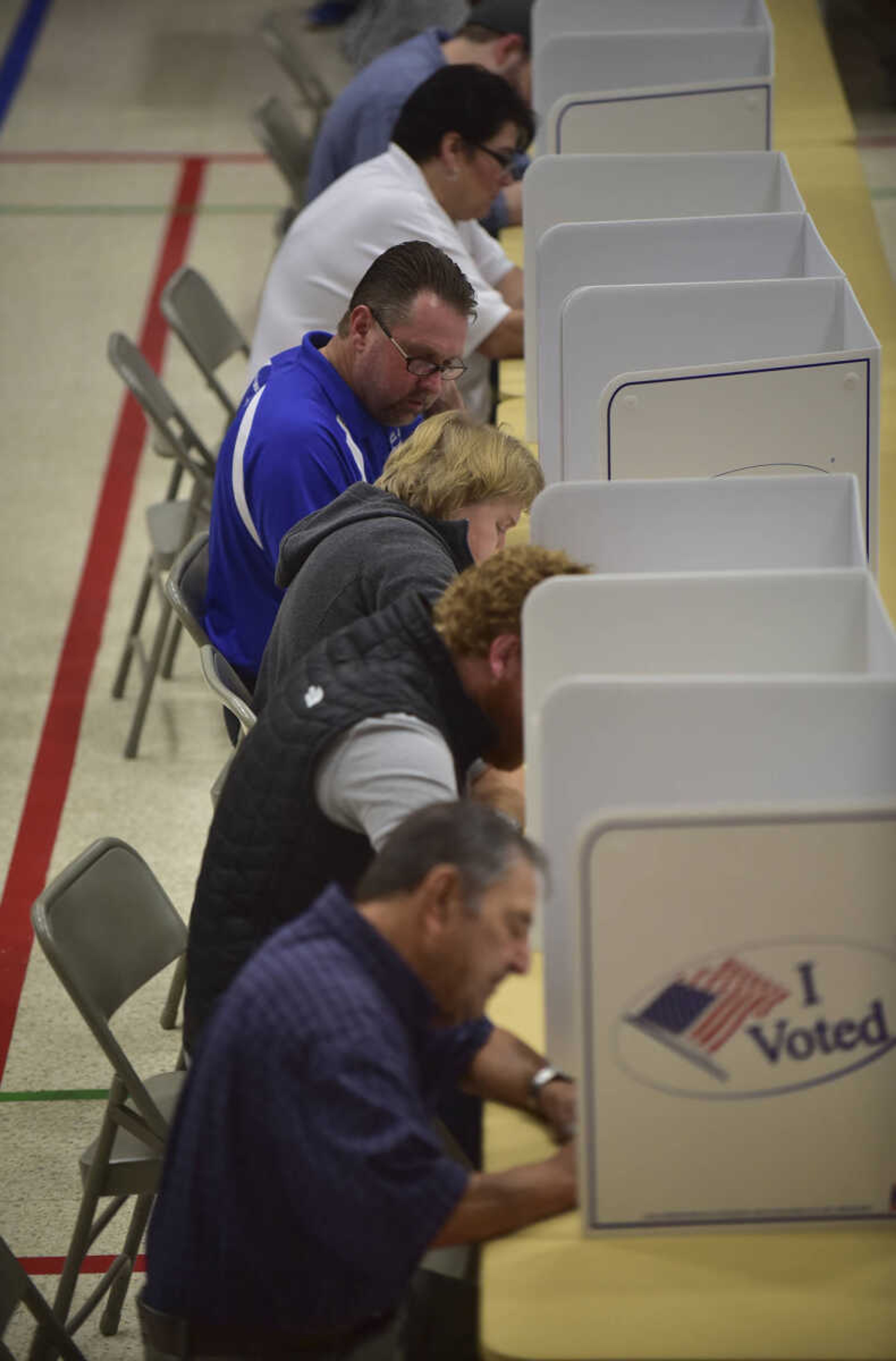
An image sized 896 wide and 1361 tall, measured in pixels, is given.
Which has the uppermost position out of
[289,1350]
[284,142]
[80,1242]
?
[289,1350]

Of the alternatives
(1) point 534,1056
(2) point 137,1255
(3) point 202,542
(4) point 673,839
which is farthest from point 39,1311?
(3) point 202,542

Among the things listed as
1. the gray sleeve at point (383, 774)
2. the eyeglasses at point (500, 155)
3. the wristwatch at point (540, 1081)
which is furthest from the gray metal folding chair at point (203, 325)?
the wristwatch at point (540, 1081)

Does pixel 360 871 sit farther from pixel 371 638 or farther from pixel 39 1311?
pixel 39 1311

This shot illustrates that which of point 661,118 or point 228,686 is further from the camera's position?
point 661,118

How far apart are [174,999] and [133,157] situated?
558cm

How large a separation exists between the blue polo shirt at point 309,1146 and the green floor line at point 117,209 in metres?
6.10

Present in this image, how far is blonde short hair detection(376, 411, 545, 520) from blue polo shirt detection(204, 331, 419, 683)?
1.43ft

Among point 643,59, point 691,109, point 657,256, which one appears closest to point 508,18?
point 643,59

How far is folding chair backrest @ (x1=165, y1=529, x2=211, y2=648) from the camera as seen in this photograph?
3074mm

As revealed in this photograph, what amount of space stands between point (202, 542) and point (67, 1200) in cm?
117

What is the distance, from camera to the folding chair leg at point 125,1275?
2.59 metres

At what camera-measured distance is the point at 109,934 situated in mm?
2385

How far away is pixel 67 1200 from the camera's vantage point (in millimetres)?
2891

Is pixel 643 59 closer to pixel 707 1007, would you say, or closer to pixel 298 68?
pixel 707 1007
